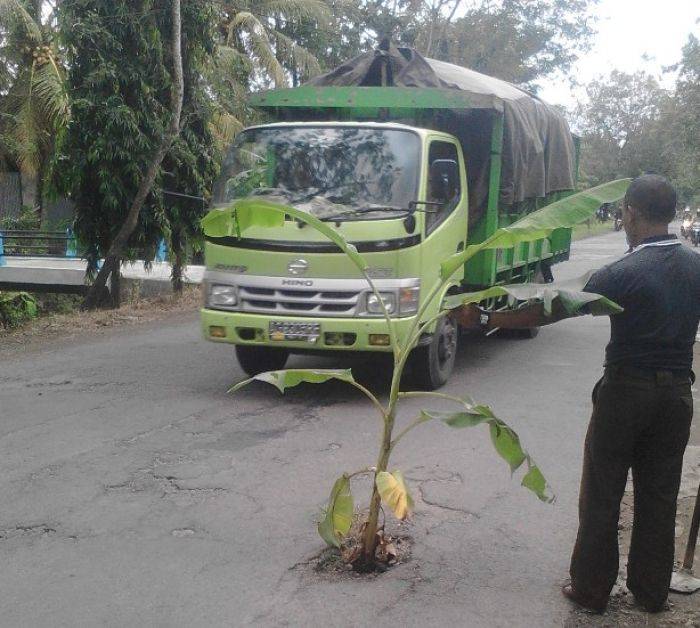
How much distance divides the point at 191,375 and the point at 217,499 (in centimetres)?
341

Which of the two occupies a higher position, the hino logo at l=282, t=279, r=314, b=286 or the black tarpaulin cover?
the black tarpaulin cover

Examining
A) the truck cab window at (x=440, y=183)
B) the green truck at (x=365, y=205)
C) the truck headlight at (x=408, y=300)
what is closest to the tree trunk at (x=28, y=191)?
the green truck at (x=365, y=205)

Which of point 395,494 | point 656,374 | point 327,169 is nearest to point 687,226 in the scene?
point 327,169

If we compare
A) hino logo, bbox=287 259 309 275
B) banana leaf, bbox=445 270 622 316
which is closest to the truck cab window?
hino logo, bbox=287 259 309 275

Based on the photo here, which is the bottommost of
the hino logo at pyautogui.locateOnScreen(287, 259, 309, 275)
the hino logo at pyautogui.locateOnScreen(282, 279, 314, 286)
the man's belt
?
the hino logo at pyautogui.locateOnScreen(282, 279, 314, 286)

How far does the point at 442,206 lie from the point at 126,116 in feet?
20.2

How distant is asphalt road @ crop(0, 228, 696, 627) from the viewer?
3646 millimetres

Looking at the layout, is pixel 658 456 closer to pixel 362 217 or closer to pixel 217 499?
pixel 217 499

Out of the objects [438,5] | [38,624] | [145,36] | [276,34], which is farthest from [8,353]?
[438,5]

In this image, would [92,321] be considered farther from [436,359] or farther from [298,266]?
[436,359]

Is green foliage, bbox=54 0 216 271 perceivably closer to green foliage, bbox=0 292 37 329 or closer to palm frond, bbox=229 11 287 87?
green foliage, bbox=0 292 37 329

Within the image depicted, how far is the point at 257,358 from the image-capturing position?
7.84m

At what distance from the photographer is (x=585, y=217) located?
3863 millimetres

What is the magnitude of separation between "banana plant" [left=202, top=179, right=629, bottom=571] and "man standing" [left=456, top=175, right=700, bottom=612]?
16 cm
